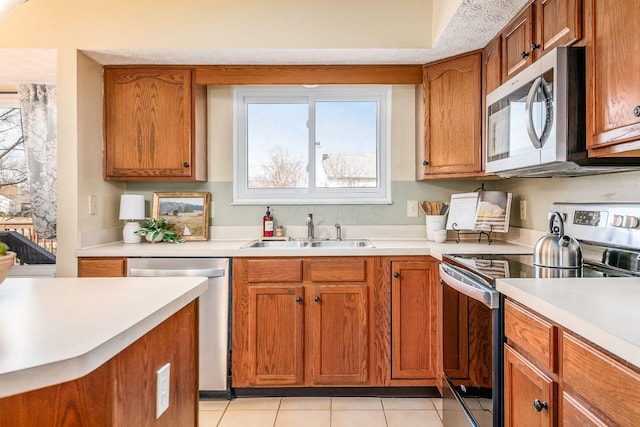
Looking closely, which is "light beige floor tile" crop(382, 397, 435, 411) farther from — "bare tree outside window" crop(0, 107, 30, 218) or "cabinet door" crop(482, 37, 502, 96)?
"bare tree outside window" crop(0, 107, 30, 218)

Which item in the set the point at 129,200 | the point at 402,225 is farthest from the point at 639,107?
the point at 129,200

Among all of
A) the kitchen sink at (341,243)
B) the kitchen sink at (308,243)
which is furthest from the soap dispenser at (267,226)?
the kitchen sink at (341,243)

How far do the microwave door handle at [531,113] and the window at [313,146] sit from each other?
141cm

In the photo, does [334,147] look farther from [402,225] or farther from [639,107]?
[639,107]

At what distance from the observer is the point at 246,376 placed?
7.88 feet

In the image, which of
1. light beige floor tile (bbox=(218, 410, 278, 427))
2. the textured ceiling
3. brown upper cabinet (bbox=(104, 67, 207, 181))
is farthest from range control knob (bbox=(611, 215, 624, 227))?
brown upper cabinet (bbox=(104, 67, 207, 181))

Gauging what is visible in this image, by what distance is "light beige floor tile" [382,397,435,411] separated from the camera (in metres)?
2.34

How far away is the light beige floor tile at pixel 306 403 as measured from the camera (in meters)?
2.34

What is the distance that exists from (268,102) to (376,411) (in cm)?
218

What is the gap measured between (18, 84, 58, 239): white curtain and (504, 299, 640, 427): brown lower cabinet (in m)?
3.10

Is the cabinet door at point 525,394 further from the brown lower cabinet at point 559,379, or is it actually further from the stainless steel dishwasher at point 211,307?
the stainless steel dishwasher at point 211,307

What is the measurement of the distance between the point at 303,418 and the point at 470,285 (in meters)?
1.22

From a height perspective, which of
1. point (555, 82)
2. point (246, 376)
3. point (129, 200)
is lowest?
point (246, 376)

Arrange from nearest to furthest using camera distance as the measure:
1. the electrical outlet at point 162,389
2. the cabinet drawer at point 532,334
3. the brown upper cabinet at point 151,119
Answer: the electrical outlet at point 162,389
the cabinet drawer at point 532,334
the brown upper cabinet at point 151,119
